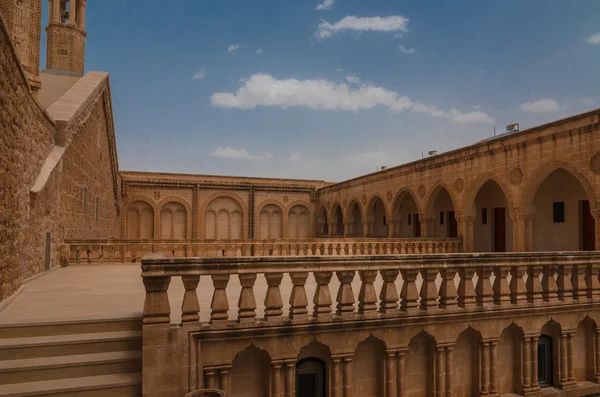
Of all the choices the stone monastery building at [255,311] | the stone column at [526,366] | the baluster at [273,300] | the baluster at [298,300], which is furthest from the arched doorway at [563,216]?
the baluster at [273,300]

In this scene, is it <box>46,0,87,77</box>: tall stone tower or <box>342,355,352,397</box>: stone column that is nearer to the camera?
<box>342,355,352,397</box>: stone column

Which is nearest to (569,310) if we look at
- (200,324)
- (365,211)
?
(200,324)

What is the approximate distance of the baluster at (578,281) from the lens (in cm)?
539

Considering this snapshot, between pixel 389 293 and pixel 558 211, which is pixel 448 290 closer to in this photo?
pixel 389 293

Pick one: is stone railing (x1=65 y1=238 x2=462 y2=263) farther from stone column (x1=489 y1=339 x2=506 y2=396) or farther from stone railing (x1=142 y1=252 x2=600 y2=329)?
stone column (x1=489 y1=339 x2=506 y2=396)

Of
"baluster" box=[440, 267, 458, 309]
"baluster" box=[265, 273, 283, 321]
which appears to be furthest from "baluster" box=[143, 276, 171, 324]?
"baluster" box=[440, 267, 458, 309]

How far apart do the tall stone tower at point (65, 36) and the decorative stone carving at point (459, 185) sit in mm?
21043

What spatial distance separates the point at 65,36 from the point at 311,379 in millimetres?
24565

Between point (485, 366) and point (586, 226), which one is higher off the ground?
point (586, 226)

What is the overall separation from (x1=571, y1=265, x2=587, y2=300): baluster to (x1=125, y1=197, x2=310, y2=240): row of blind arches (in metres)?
20.0

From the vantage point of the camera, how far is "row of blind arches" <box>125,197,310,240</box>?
1024 inches

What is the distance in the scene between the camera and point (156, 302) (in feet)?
12.0

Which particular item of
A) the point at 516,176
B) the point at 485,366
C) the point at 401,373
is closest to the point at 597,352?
the point at 485,366

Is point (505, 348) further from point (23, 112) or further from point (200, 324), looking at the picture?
point (23, 112)
